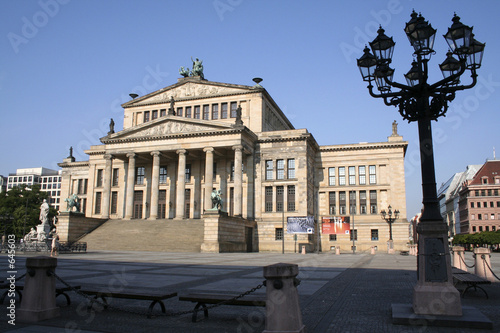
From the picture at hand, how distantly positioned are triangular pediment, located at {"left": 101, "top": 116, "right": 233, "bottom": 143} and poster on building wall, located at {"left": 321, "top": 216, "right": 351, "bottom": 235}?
59.6ft

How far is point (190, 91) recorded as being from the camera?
59.7m

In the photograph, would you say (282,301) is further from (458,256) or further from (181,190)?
(181,190)

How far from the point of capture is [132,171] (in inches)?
2108

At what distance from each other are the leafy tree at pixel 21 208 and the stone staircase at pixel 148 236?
106 feet

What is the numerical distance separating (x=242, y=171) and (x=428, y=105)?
1763 inches

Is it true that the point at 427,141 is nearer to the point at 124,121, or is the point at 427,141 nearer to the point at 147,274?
the point at 147,274

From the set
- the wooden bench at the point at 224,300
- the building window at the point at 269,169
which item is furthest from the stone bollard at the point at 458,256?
the building window at the point at 269,169

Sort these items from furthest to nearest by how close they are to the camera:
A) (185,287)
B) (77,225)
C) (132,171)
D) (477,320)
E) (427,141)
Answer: (132,171) → (77,225) → (185,287) → (427,141) → (477,320)

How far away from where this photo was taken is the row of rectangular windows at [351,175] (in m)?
57.3

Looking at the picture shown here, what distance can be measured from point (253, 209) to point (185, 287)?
41.3m

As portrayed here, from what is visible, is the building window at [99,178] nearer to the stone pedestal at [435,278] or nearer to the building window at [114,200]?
the building window at [114,200]

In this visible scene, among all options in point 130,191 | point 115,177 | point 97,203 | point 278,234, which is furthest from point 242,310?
point 97,203

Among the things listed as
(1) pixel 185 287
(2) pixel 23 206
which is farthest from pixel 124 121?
(1) pixel 185 287

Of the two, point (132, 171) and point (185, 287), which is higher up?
point (132, 171)
